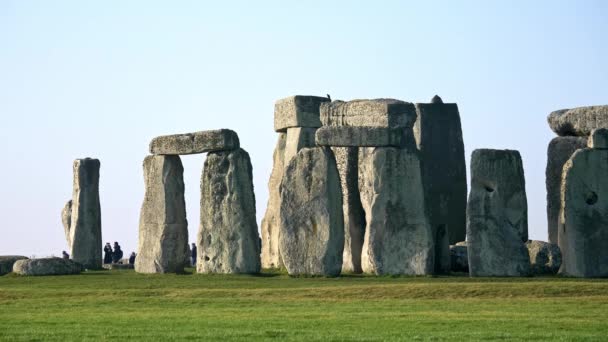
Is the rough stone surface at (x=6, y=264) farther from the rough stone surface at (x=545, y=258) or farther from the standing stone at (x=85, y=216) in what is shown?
the rough stone surface at (x=545, y=258)

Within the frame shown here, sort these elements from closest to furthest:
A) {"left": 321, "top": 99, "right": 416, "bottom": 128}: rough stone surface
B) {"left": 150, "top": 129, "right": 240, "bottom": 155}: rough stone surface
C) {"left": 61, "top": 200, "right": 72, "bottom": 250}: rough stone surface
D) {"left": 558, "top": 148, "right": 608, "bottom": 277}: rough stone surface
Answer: {"left": 558, "top": 148, "right": 608, "bottom": 277}: rough stone surface
{"left": 150, "top": 129, "right": 240, "bottom": 155}: rough stone surface
{"left": 321, "top": 99, "right": 416, "bottom": 128}: rough stone surface
{"left": 61, "top": 200, "right": 72, "bottom": 250}: rough stone surface

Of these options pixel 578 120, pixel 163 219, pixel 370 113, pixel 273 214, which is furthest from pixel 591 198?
pixel 273 214

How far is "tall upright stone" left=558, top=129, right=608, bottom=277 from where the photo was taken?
34.9 meters

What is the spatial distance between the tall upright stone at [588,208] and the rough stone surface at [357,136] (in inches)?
143

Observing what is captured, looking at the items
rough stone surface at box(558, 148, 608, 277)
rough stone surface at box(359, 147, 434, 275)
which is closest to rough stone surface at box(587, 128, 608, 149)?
rough stone surface at box(558, 148, 608, 277)

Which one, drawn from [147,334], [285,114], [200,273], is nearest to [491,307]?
[147,334]

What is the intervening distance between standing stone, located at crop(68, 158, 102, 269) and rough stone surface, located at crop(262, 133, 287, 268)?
4155mm

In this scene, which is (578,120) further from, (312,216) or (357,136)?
(312,216)

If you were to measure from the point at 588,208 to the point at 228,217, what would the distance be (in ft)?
25.2

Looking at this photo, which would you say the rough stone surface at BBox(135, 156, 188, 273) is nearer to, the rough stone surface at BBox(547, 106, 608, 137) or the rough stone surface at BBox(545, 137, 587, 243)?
the rough stone surface at BBox(545, 137, 587, 243)

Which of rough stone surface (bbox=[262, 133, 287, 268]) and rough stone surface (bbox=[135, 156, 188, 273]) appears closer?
rough stone surface (bbox=[135, 156, 188, 273])

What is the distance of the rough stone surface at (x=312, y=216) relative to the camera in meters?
35.3

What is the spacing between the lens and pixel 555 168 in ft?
125

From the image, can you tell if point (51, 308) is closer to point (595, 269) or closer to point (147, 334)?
point (147, 334)
